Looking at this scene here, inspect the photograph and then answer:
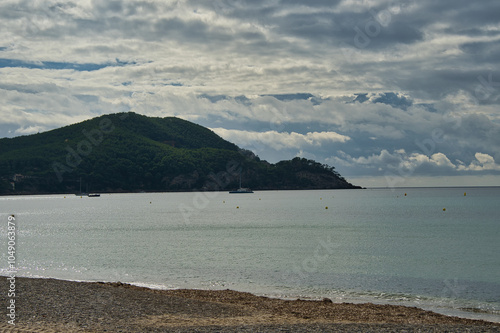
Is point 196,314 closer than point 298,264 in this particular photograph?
Yes

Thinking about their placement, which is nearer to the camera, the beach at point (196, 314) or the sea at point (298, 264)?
the beach at point (196, 314)

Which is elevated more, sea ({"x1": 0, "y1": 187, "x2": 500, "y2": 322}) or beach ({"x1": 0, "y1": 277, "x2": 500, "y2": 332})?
beach ({"x1": 0, "y1": 277, "x2": 500, "y2": 332})

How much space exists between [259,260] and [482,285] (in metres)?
19.9

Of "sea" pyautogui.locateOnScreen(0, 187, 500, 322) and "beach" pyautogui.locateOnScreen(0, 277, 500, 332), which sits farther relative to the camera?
"sea" pyautogui.locateOnScreen(0, 187, 500, 322)

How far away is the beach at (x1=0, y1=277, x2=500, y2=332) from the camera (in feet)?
59.7

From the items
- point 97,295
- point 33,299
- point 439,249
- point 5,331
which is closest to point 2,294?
point 33,299

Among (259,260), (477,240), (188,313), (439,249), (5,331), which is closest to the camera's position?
(5,331)

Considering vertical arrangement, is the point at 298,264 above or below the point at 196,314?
below

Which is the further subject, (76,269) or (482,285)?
(76,269)

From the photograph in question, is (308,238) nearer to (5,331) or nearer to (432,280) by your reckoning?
(432,280)

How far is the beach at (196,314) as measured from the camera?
1820 cm

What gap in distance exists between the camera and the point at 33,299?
72.9 ft

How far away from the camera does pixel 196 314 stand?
21.9 meters

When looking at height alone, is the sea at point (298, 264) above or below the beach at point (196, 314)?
below
